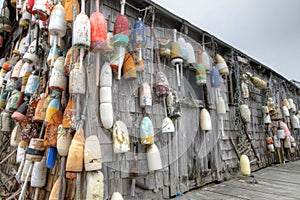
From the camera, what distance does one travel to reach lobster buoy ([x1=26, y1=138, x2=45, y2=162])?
2.04 metres

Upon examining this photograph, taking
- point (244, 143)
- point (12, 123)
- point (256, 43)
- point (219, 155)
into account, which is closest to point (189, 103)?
point (219, 155)

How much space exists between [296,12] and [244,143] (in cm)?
792

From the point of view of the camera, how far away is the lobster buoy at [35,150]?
204 centimetres

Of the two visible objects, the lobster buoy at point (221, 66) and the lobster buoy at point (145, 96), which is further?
the lobster buoy at point (221, 66)

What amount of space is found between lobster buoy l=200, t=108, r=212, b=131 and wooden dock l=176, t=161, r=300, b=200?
3.04 ft

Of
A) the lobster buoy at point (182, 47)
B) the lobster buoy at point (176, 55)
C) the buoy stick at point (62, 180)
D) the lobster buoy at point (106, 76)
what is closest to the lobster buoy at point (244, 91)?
the lobster buoy at point (182, 47)

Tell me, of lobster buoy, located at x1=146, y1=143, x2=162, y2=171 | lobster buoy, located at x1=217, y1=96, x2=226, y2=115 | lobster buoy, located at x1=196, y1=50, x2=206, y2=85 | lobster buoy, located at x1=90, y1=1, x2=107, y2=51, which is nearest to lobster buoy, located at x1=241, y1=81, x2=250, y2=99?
lobster buoy, located at x1=217, y1=96, x2=226, y2=115

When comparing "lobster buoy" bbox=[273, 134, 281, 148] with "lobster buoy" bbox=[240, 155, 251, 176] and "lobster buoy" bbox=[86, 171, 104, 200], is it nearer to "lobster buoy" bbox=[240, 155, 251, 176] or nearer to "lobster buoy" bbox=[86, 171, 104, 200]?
"lobster buoy" bbox=[240, 155, 251, 176]

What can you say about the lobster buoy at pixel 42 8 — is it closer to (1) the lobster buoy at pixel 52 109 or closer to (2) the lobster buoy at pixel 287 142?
(1) the lobster buoy at pixel 52 109

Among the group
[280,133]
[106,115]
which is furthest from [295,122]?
[106,115]

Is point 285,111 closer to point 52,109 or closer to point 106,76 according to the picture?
point 106,76

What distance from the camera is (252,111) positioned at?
4.65 meters

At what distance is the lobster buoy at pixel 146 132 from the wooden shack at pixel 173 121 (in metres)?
0.08

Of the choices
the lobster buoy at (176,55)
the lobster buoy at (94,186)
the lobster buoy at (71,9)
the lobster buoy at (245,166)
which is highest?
the lobster buoy at (71,9)
